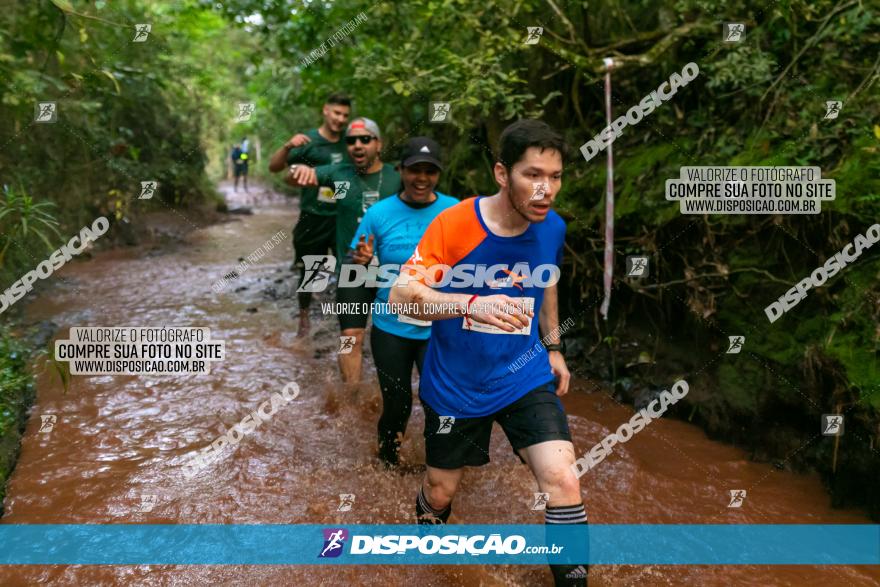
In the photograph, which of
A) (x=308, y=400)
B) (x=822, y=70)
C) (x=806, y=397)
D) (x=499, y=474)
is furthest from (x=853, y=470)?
(x=308, y=400)

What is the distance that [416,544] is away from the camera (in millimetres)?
3490

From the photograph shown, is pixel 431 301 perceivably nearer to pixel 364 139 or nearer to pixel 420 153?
pixel 420 153

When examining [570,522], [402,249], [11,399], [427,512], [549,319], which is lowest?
[427,512]

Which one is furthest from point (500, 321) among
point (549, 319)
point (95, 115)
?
point (95, 115)

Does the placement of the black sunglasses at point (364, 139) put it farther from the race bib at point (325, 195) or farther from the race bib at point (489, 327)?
the race bib at point (489, 327)

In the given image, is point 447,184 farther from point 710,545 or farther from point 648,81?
point 710,545

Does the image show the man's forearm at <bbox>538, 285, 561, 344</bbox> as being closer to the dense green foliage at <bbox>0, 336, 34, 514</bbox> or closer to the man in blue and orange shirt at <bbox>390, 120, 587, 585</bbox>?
the man in blue and orange shirt at <bbox>390, 120, 587, 585</bbox>

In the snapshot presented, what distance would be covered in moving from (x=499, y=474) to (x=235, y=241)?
11340 millimetres

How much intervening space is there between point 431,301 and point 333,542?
183 centimetres

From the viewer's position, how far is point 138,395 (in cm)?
569

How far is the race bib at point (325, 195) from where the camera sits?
19.6 feet

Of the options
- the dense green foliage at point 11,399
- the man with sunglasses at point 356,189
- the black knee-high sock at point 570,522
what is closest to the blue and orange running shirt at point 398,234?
the man with sunglasses at point 356,189

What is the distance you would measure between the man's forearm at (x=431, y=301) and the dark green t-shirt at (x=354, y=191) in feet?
7.94

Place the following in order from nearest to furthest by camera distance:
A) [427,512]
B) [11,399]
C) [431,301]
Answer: [431,301] < [427,512] < [11,399]
